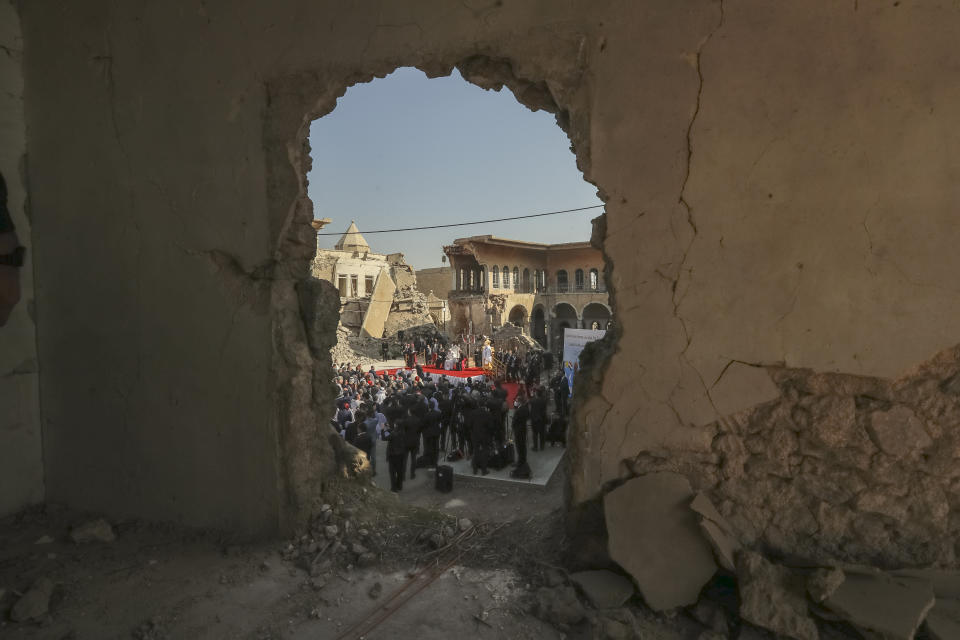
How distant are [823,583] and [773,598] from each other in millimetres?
237

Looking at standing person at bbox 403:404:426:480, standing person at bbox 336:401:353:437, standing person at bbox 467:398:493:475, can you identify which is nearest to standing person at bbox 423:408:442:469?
standing person at bbox 403:404:426:480

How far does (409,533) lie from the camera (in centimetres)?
386

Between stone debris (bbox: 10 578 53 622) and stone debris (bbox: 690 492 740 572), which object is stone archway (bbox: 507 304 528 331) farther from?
stone debris (bbox: 10 578 53 622)

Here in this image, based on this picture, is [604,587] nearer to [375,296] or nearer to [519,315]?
[375,296]

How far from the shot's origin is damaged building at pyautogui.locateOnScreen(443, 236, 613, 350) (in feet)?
94.4

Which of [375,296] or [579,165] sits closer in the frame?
[579,165]

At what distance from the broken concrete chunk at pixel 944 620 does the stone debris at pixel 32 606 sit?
4499 mm

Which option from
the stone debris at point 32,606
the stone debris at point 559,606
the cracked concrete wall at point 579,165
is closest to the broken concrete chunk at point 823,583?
the cracked concrete wall at point 579,165

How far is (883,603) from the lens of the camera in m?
2.48

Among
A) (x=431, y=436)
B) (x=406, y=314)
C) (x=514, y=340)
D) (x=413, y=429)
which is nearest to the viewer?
(x=413, y=429)

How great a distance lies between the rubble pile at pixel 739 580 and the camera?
247 cm

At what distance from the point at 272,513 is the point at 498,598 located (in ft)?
5.61

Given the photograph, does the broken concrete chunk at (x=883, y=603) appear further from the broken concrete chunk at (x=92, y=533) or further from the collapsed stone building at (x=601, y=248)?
the broken concrete chunk at (x=92, y=533)

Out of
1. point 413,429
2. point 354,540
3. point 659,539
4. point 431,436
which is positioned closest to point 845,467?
point 659,539
